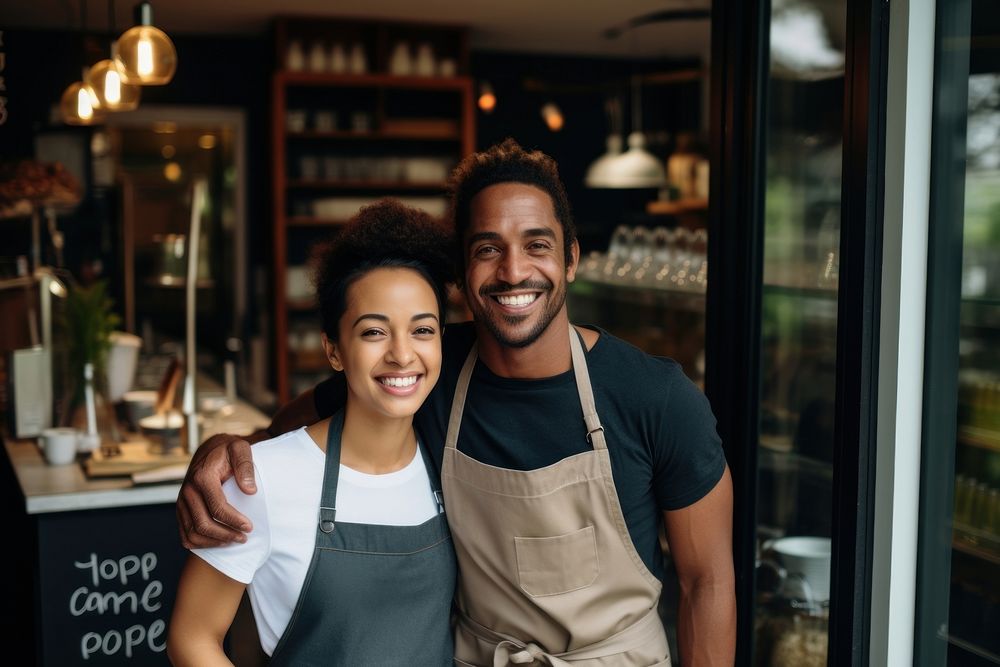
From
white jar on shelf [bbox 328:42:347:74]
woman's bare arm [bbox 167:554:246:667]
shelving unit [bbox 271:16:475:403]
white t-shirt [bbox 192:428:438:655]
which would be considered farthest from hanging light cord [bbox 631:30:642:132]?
woman's bare arm [bbox 167:554:246:667]

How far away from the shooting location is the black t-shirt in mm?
1662

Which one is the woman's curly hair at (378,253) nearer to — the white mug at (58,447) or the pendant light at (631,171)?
the white mug at (58,447)

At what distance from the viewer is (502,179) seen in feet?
5.66

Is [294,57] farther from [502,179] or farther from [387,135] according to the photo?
[502,179]

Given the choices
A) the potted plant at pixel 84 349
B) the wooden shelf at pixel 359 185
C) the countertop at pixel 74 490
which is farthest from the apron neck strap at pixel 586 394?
the wooden shelf at pixel 359 185

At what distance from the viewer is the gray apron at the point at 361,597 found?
5.09 ft

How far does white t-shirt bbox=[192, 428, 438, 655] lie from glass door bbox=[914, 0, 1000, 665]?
0.83 metres

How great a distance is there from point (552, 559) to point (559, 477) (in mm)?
137

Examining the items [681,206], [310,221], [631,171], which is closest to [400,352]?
[631,171]

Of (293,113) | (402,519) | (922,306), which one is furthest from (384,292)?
(293,113)

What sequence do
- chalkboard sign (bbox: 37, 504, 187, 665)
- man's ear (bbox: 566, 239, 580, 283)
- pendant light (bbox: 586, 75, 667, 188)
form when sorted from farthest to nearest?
pendant light (bbox: 586, 75, 667, 188) < chalkboard sign (bbox: 37, 504, 187, 665) < man's ear (bbox: 566, 239, 580, 283)

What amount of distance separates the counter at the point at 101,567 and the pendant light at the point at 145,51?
4.30 feet

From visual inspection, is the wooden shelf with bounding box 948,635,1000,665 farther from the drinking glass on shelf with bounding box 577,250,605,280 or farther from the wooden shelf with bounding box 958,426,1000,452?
the drinking glass on shelf with bounding box 577,250,605,280

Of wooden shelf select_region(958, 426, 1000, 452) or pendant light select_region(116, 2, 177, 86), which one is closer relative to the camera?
wooden shelf select_region(958, 426, 1000, 452)
